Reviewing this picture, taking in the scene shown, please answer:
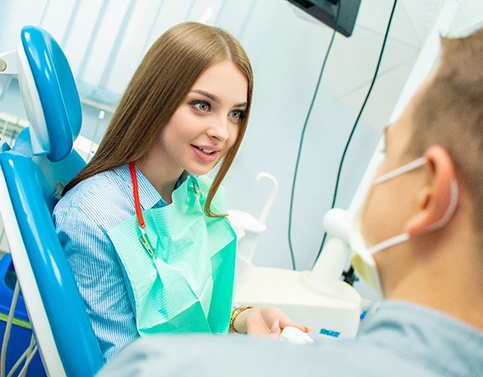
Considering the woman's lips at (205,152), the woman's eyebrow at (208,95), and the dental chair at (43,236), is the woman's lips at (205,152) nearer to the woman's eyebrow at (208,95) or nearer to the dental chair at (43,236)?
the woman's eyebrow at (208,95)

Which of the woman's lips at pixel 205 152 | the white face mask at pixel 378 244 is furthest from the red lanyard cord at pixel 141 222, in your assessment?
the white face mask at pixel 378 244

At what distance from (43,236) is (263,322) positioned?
57 cm

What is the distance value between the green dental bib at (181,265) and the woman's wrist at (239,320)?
0.24ft

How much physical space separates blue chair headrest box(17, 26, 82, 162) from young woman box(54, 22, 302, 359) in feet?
0.39

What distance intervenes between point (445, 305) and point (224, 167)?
0.82 m

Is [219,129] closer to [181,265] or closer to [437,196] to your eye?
[181,265]

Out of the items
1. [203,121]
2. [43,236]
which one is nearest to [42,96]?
[43,236]

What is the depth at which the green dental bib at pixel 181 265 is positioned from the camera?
90cm

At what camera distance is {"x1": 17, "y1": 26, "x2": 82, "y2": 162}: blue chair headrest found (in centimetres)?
76

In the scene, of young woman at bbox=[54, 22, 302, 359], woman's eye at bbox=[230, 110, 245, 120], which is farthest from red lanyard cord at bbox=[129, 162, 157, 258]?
woman's eye at bbox=[230, 110, 245, 120]

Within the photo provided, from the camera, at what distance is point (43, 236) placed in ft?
2.34

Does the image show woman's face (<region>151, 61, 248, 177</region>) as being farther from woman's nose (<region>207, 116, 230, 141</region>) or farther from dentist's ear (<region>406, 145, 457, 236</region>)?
dentist's ear (<region>406, 145, 457, 236</region>)

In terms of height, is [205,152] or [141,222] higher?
[205,152]

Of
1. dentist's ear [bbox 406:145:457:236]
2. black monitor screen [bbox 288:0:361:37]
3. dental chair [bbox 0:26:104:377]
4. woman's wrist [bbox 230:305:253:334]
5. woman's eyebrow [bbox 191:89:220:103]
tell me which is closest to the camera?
dentist's ear [bbox 406:145:457:236]
